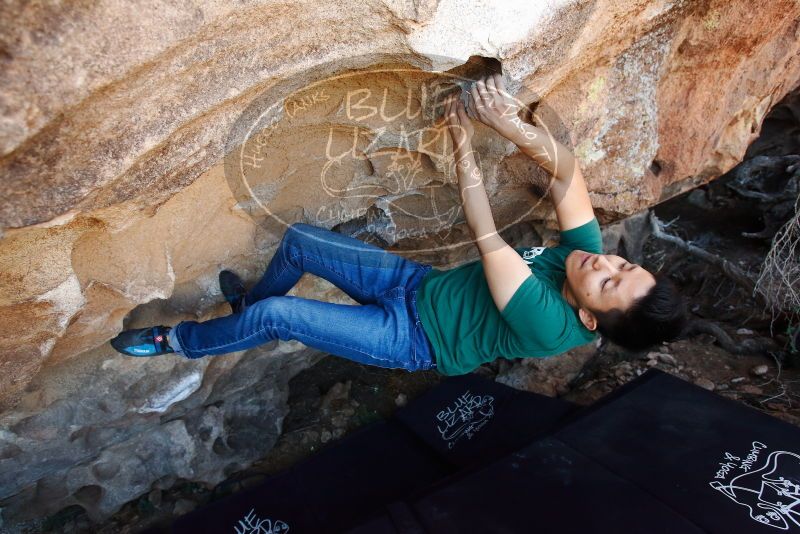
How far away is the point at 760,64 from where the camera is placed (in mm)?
2189

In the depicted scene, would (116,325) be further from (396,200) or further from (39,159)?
(396,200)

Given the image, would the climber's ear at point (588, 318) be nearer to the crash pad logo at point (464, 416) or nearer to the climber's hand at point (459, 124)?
the climber's hand at point (459, 124)

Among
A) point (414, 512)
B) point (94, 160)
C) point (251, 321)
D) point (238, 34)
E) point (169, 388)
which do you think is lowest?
point (414, 512)

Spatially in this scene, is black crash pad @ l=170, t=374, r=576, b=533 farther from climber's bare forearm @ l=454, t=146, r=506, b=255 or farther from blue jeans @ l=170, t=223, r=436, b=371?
climber's bare forearm @ l=454, t=146, r=506, b=255

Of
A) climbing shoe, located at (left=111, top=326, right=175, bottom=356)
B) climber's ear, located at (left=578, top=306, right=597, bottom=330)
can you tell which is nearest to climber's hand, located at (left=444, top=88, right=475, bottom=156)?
climber's ear, located at (left=578, top=306, right=597, bottom=330)

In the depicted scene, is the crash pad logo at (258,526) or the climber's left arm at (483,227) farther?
the crash pad logo at (258,526)

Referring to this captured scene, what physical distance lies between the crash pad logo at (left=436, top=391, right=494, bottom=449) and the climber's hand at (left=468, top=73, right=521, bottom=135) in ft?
5.29

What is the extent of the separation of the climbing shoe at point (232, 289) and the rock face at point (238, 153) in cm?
5

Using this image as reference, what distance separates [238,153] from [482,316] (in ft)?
2.69

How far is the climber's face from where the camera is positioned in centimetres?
141

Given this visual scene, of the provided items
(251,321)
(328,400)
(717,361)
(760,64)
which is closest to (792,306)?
(717,361)

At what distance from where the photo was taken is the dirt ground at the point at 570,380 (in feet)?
8.46

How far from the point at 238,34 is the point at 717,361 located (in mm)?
2881

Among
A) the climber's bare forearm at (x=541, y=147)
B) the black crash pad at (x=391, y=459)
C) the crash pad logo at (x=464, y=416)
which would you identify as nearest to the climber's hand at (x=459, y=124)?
the climber's bare forearm at (x=541, y=147)
